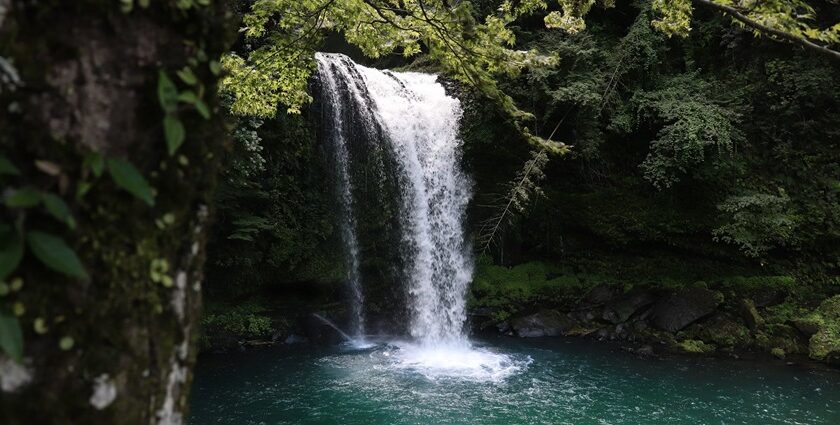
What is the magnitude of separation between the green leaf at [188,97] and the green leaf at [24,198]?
0.34m

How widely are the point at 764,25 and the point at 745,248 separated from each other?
8.97 m

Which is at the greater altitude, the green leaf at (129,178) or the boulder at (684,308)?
the green leaf at (129,178)

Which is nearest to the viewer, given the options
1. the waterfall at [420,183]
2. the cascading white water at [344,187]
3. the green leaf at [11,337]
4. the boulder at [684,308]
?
the green leaf at [11,337]

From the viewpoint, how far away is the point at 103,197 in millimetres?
1047

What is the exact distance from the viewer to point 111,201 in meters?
1.06

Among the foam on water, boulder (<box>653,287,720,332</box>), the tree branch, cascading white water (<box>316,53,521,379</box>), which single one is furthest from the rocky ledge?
the tree branch

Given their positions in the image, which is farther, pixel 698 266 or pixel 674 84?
pixel 698 266

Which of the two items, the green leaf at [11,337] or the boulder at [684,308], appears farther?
the boulder at [684,308]

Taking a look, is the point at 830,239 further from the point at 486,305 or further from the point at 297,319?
the point at 297,319

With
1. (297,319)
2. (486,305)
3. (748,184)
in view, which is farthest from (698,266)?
(297,319)

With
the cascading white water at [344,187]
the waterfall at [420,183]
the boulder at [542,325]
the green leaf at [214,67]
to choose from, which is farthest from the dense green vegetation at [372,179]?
the boulder at [542,325]

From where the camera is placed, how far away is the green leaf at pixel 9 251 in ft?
2.97

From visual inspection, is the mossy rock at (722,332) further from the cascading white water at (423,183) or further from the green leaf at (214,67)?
the green leaf at (214,67)

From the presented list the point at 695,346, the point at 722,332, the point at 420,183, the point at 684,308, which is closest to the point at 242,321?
the point at 420,183
